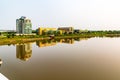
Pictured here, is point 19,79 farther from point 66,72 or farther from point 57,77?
point 66,72

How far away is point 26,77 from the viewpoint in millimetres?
11086

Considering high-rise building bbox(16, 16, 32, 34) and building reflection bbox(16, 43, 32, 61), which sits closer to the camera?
building reflection bbox(16, 43, 32, 61)

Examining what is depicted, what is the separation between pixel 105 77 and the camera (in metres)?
11.0

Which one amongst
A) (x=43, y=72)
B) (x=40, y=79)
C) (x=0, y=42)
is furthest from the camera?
(x=0, y=42)

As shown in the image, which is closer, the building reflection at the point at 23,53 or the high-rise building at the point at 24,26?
the building reflection at the point at 23,53

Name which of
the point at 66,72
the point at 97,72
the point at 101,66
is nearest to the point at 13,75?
the point at 66,72

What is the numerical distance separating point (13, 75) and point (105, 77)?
15.7 ft

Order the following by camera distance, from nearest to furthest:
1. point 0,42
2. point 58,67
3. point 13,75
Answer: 1. point 13,75
2. point 58,67
3. point 0,42

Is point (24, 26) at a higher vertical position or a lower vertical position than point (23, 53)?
higher

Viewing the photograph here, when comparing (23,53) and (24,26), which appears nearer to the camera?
(23,53)

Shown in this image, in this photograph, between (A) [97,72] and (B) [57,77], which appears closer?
(B) [57,77]

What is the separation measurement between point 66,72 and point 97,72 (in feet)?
5.70

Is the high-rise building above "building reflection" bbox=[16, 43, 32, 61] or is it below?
above

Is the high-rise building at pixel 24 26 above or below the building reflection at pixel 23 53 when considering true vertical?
above
